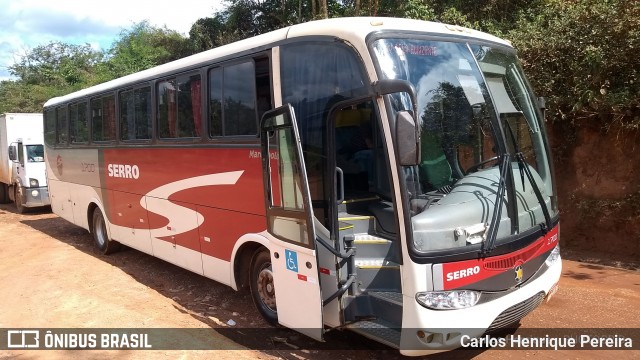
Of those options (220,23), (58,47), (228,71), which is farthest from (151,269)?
(58,47)

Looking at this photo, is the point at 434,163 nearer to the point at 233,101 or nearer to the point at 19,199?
the point at 233,101

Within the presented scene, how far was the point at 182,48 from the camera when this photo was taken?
87.1 feet

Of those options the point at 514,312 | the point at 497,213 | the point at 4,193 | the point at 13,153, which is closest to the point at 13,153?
the point at 13,153

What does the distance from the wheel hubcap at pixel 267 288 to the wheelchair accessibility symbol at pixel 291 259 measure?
0.68 m

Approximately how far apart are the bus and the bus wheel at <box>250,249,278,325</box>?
0.02m

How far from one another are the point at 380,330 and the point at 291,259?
1.03m

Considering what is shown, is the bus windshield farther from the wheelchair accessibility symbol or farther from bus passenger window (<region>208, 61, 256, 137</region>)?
bus passenger window (<region>208, 61, 256, 137</region>)

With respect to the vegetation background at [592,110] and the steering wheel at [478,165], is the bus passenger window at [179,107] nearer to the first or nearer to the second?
the steering wheel at [478,165]

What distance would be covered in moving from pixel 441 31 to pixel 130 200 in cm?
584

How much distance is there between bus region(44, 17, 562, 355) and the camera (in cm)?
374

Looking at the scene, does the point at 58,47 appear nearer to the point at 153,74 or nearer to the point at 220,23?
the point at 220,23

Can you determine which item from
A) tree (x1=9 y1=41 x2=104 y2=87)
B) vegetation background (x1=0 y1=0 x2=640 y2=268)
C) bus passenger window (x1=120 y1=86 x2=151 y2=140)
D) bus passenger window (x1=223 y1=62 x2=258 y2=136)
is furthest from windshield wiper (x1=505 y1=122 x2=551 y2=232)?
tree (x1=9 y1=41 x2=104 y2=87)

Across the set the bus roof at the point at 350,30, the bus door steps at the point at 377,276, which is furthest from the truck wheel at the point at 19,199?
the bus door steps at the point at 377,276

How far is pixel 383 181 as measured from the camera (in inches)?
185
